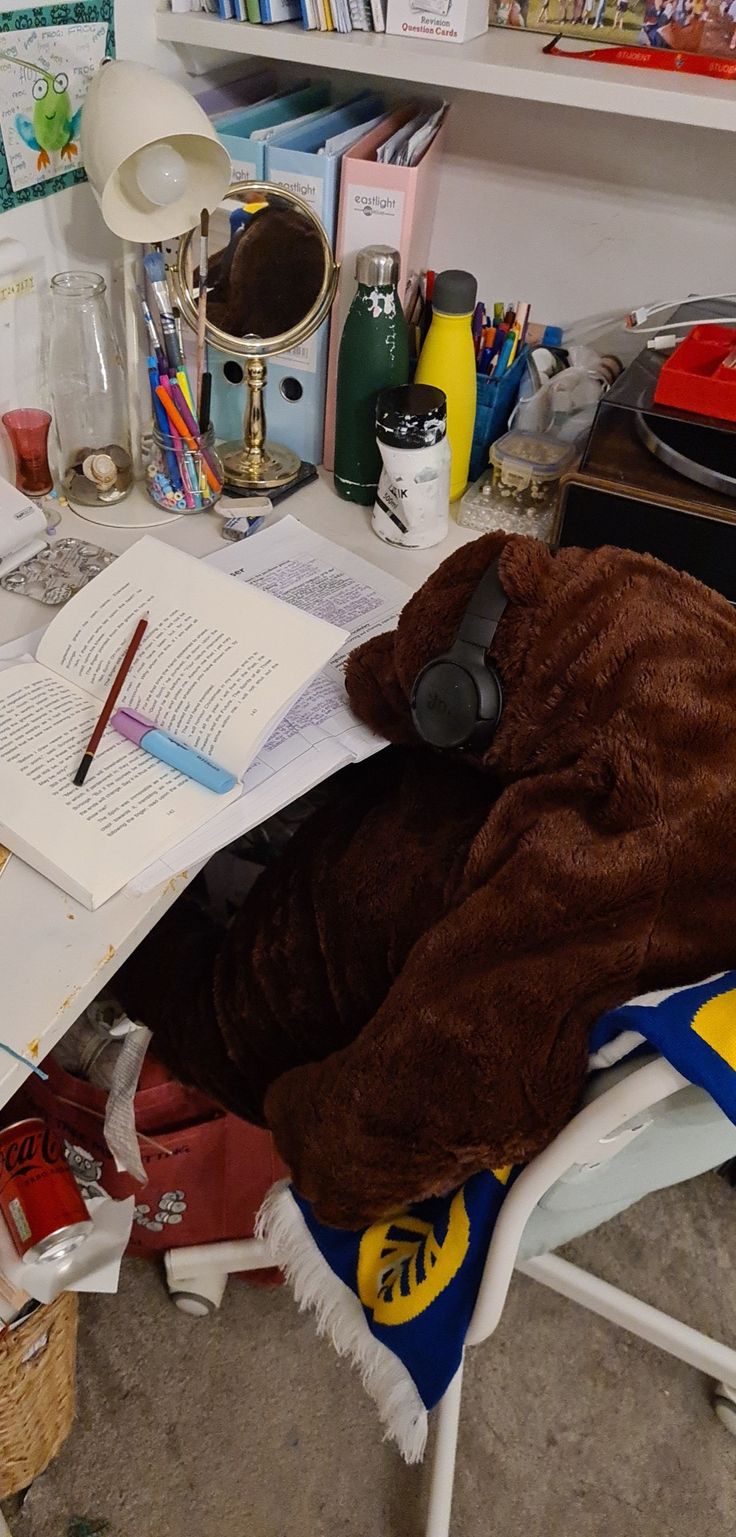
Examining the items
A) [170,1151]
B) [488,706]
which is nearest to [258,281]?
[488,706]

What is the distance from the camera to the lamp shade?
876mm

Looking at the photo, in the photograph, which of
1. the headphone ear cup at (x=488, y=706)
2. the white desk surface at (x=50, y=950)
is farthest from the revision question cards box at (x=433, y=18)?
the white desk surface at (x=50, y=950)

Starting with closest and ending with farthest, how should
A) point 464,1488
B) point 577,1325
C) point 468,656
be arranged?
1. point 468,656
2. point 464,1488
3. point 577,1325

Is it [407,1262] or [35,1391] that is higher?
[407,1262]

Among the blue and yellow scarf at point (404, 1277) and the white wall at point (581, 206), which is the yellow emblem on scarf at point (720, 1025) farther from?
the white wall at point (581, 206)

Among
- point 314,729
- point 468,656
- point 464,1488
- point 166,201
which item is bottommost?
point 464,1488

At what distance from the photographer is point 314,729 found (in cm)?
84

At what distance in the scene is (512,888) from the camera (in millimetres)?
612

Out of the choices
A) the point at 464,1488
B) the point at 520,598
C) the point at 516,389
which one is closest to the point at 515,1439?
the point at 464,1488

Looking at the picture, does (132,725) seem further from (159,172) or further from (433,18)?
(433,18)

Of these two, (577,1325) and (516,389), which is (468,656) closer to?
(516,389)

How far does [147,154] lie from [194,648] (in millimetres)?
458

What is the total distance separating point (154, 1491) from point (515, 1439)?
38 centimetres

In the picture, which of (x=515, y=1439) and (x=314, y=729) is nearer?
(x=314, y=729)
